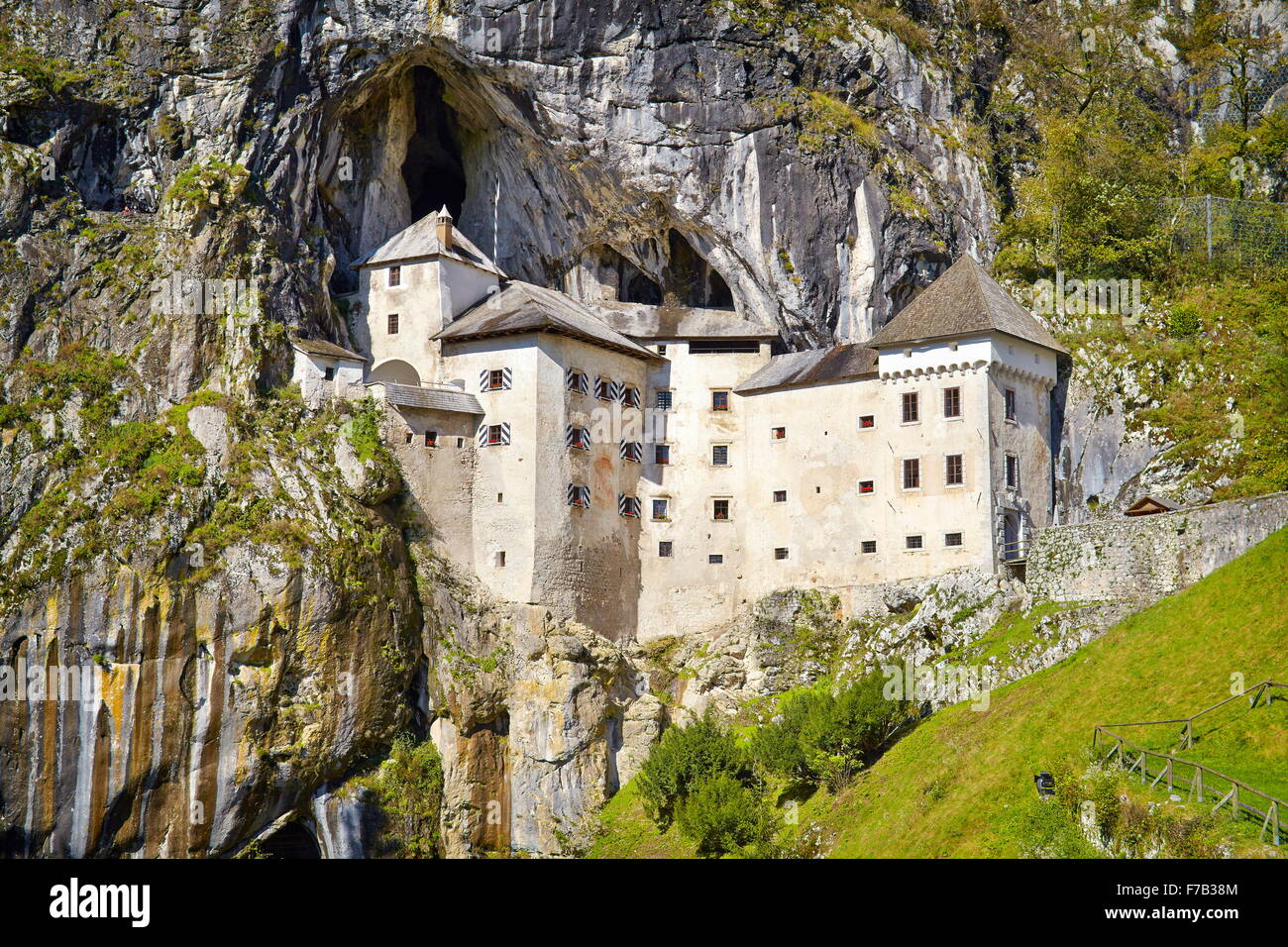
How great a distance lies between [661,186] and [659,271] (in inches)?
187

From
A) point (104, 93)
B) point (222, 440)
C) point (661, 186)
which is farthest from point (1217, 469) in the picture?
point (104, 93)

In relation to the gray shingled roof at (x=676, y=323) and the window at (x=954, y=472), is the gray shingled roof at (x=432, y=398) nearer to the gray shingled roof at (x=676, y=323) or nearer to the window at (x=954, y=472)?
the gray shingled roof at (x=676, y=323)

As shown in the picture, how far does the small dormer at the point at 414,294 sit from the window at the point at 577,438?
6.26 m

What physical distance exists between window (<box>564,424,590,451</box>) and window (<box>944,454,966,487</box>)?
47.5ft

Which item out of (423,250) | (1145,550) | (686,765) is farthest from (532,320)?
(1145,550)

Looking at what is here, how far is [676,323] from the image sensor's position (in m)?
71.3

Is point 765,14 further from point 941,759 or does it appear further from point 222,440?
point 941,759

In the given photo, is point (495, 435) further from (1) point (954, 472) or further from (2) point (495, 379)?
(1) point (954, 472)

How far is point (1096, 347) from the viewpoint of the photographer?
66.7m

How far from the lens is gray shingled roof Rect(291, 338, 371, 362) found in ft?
214

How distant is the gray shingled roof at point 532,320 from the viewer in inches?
2591

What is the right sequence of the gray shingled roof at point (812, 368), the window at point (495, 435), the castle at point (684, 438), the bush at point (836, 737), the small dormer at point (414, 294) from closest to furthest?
the bush at point (836, 737) < the castle at point (684, 438) < the window at point (495, 435) < the gray shingled roof at point (812, 368) < the small dormer at point (414, 294)

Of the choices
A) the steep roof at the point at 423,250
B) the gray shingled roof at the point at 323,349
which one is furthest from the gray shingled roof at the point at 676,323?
the gray shingled roof at the point at 323,349

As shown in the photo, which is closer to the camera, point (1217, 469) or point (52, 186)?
point (1217, 469)
